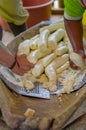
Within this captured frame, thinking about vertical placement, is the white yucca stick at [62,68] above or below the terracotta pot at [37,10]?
above

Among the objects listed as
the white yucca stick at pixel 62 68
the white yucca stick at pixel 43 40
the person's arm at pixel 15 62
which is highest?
the person's arm at pixel 15 62

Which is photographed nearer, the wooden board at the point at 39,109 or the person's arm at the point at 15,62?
the wooden board at the point at 39,109

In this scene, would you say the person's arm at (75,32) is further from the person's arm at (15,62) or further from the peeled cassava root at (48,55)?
the person's arm at (15,62)

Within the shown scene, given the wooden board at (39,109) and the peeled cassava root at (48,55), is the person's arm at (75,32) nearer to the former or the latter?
the peeled cassava root at (48,55)

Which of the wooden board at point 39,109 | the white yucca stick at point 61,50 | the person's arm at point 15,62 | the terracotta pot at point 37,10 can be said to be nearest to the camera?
the wooden board at point 39,109

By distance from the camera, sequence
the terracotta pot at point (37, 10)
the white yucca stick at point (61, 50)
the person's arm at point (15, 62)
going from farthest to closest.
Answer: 1. the terracotta pot at point (37, 10)
2. the white yucca stick at point (61, 50)
3. the person's arm at point (15, 62)

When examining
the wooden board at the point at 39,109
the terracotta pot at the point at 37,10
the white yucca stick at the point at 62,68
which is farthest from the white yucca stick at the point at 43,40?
the terracotta pot at the point at 37,10
